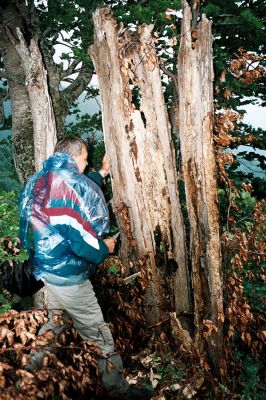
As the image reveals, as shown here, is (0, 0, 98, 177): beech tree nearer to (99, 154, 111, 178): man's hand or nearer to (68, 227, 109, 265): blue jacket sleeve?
(99, 154, 111, 178): man's hand

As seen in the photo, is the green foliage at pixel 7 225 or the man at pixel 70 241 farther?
the green foliage at pixel 7 225

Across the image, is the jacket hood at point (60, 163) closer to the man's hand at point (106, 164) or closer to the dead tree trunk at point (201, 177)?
the man's hand at point (106, 164)

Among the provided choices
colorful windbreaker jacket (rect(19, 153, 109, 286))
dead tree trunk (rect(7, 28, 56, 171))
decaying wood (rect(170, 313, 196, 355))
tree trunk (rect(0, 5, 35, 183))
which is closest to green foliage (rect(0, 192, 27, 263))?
colorful windbreaker jacket (rect(19, 153, 109, 286))

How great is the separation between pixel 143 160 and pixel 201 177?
2.26 feet

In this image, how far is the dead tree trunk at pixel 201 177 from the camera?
314 centimetres

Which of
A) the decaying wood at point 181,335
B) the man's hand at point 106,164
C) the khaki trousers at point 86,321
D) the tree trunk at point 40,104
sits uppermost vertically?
the tree trunk at point 40,104

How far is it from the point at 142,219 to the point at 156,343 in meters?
1.55

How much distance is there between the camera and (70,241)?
8.78 ft

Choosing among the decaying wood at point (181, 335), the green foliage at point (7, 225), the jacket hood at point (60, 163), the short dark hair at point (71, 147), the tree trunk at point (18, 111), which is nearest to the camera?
the jacket hood at point (60, 163)

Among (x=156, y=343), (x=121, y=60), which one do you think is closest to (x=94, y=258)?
(x=156, y=343)

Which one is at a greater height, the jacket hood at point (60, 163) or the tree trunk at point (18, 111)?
the tree trunk at point (18, 111)

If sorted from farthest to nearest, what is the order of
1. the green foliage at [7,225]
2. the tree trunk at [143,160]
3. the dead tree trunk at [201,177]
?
1. the green foliage at [7,225]
2. the tree trunk at [143,160]
3. the dead tree trunk at [201,177]

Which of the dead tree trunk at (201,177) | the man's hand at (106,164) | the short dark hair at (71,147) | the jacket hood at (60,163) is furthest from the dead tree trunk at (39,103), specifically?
the dead tree trunk at (201,177)

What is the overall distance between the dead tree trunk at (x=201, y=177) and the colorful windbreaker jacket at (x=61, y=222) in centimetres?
110
